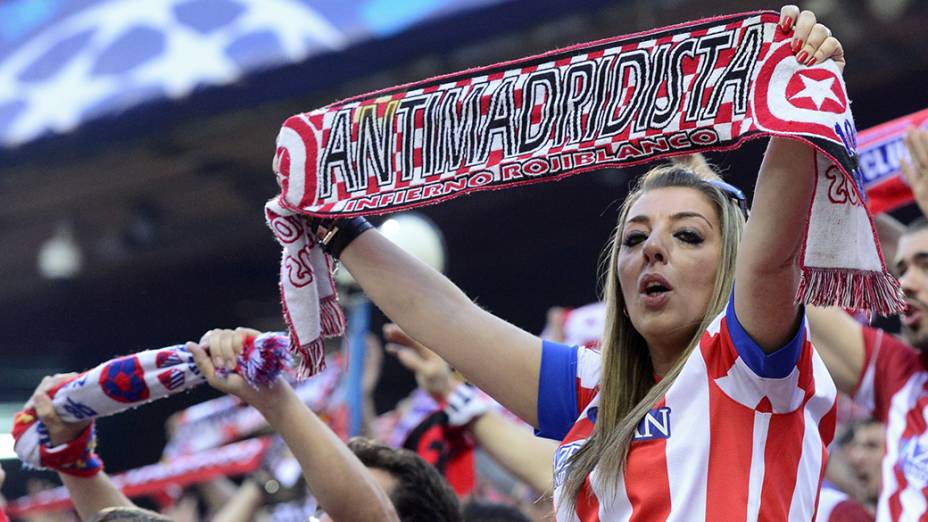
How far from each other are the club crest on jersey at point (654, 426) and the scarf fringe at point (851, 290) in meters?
0.29

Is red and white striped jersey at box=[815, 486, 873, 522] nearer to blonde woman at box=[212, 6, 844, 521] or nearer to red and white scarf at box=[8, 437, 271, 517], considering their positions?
blonde woman at box=[212, 6, 844, 521]

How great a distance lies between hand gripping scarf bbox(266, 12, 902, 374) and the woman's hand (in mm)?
17

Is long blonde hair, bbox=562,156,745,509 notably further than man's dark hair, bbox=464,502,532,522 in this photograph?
No

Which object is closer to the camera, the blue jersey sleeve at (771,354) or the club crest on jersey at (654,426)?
the blue jersey sleeve at (771,354)

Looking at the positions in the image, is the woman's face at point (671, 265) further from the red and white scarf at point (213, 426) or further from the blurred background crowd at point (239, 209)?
the red and white scarf at point (213, 426)

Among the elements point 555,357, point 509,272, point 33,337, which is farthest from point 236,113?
point 555,357

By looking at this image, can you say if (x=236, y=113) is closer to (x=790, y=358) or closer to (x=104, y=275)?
(x=104, y=275)

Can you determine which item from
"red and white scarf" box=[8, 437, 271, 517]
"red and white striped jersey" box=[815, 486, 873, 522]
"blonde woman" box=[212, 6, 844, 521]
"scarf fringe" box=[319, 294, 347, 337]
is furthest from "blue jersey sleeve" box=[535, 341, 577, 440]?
"red and white scarf" box=[8, 437, 271, 517]

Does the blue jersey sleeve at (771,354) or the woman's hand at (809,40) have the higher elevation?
the woman's hand at (809,40)

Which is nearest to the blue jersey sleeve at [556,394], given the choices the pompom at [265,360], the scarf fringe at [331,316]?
the scarf fringe at [331,316]

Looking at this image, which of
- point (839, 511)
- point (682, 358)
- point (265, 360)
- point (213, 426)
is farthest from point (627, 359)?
point (213, 426)

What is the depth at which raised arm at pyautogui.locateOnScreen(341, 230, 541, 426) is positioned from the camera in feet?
7.16

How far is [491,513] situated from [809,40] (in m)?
1.81

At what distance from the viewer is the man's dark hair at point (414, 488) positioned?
269cm
